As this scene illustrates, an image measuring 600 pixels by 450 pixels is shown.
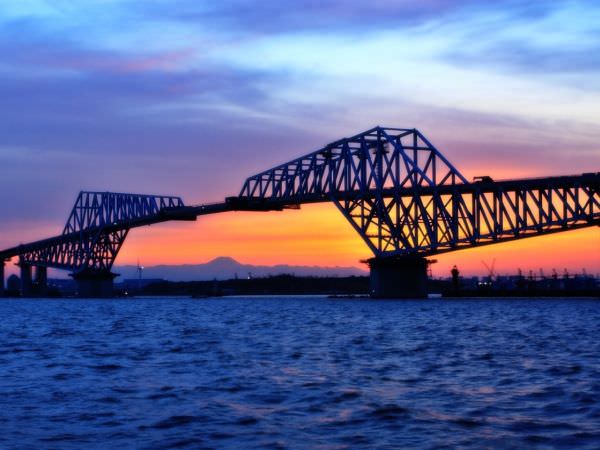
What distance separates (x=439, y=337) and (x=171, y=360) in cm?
1660

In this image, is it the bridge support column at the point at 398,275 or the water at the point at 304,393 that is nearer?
the water at the point at 304,393

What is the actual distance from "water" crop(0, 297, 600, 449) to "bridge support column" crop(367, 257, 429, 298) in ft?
257

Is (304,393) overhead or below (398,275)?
below

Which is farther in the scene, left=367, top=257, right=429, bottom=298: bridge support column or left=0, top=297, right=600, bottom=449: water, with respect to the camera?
left=367, top=257, right=429, bottom=298: bridge support column

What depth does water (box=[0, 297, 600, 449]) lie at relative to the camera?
67.8 feet

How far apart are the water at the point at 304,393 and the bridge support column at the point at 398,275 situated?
78307 mm

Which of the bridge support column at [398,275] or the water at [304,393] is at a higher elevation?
the bridge support column at [398,275]

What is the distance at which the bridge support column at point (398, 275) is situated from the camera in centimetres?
12619

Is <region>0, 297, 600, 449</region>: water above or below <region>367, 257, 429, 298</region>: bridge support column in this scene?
below

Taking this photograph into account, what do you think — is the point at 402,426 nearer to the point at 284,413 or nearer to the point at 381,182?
the point at 284,413

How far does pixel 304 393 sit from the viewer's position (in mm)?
26750

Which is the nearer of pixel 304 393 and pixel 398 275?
pixel 304 393

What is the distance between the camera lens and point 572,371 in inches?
1225

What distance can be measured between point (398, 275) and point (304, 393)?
10090cm
